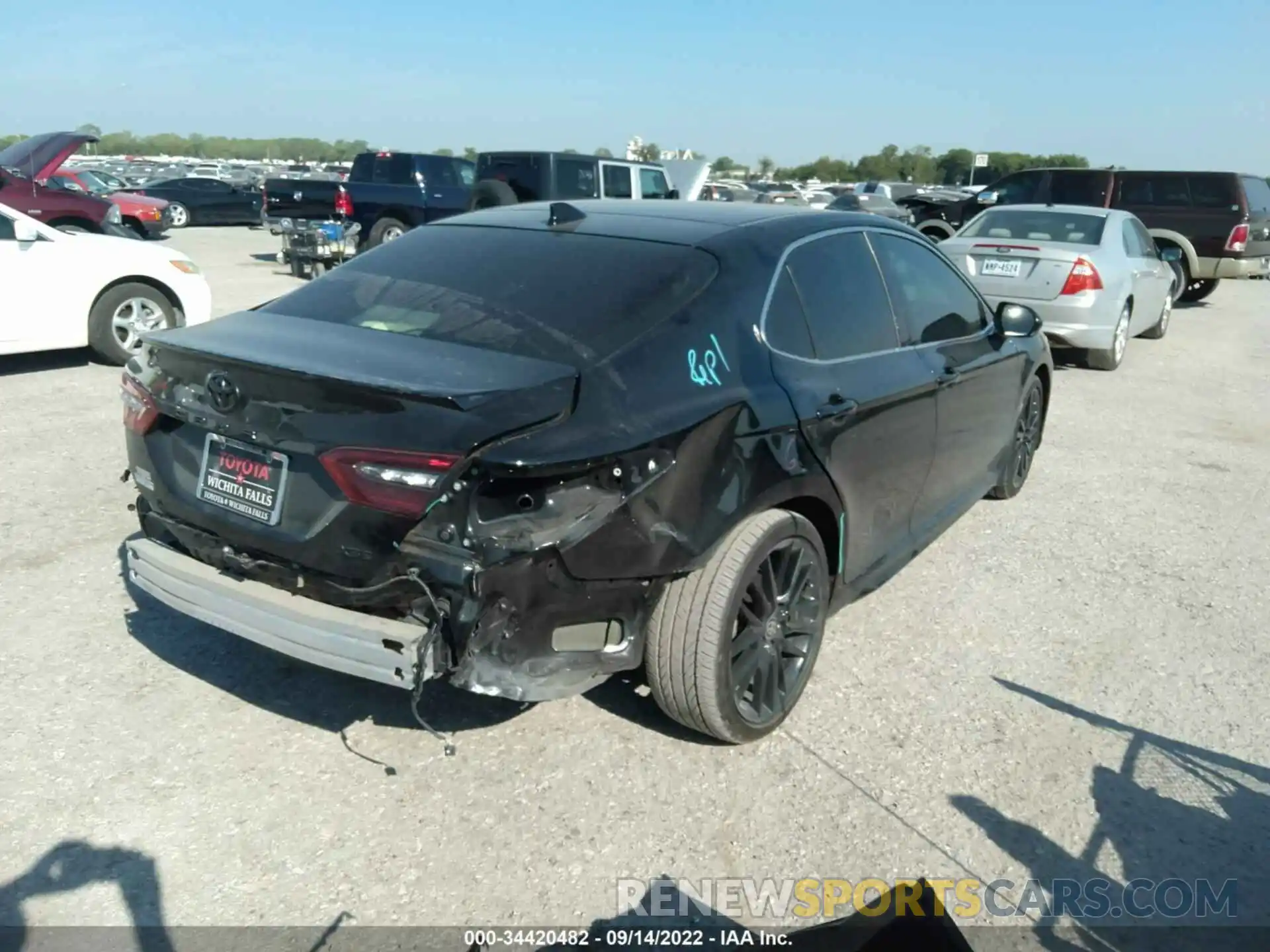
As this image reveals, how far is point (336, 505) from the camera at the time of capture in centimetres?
287

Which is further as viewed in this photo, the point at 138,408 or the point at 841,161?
the point at 841,161

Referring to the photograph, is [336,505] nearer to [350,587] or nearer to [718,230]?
[350,587]

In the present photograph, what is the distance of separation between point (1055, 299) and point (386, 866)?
8829 millimetres

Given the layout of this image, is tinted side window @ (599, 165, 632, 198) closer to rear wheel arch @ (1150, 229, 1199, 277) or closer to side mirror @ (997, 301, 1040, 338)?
rear wheel arch @ (1150, 229, 1199, 277)

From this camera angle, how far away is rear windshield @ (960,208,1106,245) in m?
10.6

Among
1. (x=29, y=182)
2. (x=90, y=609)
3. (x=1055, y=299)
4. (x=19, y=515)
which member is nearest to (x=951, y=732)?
(x=90, y=609)

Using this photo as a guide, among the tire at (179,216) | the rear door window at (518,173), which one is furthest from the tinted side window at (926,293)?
the tire at (179,216)

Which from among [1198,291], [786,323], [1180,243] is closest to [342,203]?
[1180,243]

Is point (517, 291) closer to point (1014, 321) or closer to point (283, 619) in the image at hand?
point (283, 619)

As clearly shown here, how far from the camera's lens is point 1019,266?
32.6 feet

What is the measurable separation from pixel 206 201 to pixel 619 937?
98.4 feet

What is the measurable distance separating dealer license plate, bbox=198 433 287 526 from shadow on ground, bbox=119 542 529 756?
26.2 inches

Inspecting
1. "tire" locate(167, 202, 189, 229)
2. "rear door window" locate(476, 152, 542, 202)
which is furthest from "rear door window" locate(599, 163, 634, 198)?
"tire" locate(167, 202, 189, 229)

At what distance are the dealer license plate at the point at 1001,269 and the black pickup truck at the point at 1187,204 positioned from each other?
6541 millimetres
